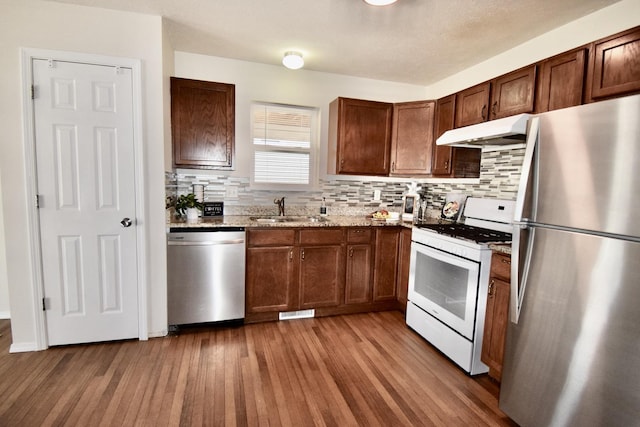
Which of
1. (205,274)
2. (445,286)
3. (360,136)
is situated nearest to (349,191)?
(360,136)

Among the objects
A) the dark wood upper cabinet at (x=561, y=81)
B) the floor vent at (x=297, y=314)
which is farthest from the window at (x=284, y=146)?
the dark wood upper cabinet at (x=561, y=81)

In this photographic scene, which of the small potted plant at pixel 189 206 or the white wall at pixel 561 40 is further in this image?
the small potted plant at pixel 189 206

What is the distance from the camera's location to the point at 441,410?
1882mm

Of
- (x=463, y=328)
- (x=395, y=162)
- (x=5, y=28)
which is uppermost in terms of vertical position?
(x=5, y=28)

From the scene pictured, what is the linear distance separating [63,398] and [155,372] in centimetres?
49

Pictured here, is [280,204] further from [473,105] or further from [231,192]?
[473,105]

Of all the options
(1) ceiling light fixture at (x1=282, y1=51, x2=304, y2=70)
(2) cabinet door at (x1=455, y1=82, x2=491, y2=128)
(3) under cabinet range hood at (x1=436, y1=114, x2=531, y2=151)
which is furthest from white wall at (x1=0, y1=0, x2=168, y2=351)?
(2) cabinet door at (x1=455, y1=82, x2=491, y2=128)

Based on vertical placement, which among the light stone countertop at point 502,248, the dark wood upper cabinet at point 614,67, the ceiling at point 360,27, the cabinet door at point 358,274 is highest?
the ceiling at point 360,27

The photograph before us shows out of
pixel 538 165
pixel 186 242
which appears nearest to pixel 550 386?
pixel 538 165

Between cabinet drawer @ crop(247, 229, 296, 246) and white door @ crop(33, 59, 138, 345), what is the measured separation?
0.93 m

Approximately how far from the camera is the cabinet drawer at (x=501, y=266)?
199cm

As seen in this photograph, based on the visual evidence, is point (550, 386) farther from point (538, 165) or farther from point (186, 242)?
point (186, 242)

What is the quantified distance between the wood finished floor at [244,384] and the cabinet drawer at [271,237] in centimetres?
80

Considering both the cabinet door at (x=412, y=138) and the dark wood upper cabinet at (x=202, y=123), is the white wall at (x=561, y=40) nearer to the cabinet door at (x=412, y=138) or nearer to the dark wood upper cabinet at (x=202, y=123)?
the cabinet door at (x=412, y=138)
